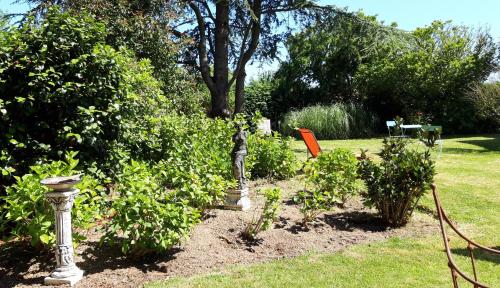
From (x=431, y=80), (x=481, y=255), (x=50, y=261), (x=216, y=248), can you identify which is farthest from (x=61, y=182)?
(x=431, y=80)

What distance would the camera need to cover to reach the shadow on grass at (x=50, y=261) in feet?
12.7

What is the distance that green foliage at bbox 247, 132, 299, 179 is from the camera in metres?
7.93

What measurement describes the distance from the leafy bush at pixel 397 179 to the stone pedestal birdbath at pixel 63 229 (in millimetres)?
3451

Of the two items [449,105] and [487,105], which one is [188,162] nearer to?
[487,105]

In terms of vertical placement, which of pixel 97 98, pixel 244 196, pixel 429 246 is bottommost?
pixel 429 246

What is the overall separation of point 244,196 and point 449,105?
60.2 feet

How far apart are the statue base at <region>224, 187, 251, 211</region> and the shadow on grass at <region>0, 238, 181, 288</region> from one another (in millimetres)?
1400

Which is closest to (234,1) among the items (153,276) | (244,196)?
(244,196)

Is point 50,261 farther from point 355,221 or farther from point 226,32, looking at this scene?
point 226,32

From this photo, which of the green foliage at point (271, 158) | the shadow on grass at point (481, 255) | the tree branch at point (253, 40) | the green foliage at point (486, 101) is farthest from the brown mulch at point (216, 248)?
the green foliage at point (486, 101)

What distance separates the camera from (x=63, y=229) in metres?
3.62

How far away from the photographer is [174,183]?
454 cm

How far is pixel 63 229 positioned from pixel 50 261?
671mm

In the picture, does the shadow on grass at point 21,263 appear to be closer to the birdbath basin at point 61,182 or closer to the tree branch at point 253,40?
the birdbath basin at point 61,182
